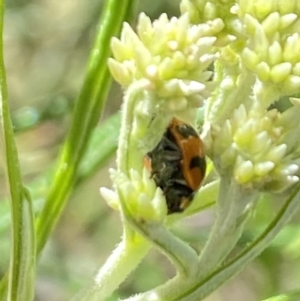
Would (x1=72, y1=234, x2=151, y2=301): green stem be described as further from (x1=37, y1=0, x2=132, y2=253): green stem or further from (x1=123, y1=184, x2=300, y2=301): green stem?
(x1=37, y1=0, x2=132, y2=253): green stem

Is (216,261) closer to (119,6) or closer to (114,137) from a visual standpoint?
(119,6)

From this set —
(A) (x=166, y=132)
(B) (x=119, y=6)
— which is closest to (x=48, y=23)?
(B) (x=119, y=6)

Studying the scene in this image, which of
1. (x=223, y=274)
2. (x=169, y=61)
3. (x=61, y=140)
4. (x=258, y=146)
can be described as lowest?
(x=61, y=140)

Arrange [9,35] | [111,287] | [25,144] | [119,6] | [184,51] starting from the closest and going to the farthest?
[184,51] < [111,287] < [119,6] < [9,35] < [25,144]

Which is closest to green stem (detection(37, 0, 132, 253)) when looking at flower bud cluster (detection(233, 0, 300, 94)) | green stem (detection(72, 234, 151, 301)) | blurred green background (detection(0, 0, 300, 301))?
green stem (detection(72, 234, 151, 301))

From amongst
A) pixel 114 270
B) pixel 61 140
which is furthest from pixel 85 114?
pixel 61 140

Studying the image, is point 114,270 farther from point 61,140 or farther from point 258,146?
point 61,140
